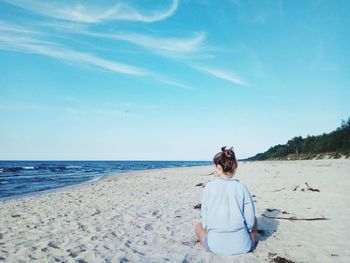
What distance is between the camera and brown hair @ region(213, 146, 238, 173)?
4504 mm

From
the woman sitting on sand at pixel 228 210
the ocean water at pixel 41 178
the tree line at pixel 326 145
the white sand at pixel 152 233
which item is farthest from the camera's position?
the tree line at pixel 326 145

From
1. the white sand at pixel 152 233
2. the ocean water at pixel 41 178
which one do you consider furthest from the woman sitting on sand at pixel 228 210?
the ocean water at pixel 41 178

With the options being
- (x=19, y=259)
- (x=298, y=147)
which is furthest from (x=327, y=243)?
(x=298, y=147)

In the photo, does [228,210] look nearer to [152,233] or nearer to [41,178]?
[152,233]

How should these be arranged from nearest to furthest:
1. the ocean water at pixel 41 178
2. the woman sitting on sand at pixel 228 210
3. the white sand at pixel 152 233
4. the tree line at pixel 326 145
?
1. the woman sitting on sand at pixel 228 210
2. the white sand at pixel 152 233
3. the ocean water at pixel 41 178
4. the tree line at pixel 326 145

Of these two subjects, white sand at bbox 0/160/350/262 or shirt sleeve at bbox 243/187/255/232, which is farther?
white sand at bbox 0/160/350/262

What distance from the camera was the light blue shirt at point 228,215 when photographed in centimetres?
448

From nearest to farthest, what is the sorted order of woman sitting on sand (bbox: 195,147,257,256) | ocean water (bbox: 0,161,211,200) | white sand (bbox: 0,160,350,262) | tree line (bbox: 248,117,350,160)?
woman sitting on sand (bbox: 195,147,257,256) → white sand (bbox: 0,160,350,262) → ocean water (bbox: 0,161,211,200) → tree line (bbox: 248,117,350,160)

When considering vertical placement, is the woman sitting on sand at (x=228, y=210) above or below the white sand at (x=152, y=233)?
above

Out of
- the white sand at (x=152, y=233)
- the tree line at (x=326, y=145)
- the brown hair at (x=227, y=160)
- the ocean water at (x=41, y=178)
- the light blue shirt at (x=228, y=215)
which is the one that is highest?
the tree line at (x=326, y=145)

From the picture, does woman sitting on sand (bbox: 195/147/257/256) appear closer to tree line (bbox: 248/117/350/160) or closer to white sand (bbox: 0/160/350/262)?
white sand (bbox: 0/160/350/262)

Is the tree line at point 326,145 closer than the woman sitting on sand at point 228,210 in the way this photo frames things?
No

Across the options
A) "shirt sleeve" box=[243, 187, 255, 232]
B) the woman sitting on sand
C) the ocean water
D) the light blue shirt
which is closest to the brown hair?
the woman sitting on sand

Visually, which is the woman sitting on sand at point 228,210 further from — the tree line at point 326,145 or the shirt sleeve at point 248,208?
the tree line at point 326,145
